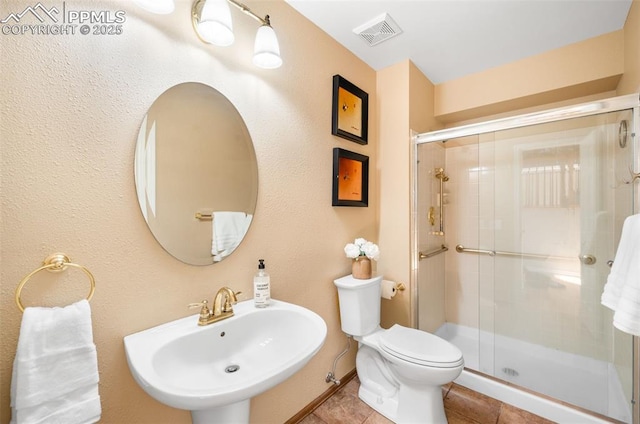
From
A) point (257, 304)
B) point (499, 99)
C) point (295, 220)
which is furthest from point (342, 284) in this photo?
point (499, 99)

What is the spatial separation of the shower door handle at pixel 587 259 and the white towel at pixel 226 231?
242cm

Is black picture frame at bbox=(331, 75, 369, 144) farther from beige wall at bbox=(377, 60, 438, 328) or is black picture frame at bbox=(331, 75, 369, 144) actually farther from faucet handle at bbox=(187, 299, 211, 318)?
faucet handle at bbox=(187, 299, 211, 318)

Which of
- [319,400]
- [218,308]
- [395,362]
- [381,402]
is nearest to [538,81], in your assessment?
[395,362]

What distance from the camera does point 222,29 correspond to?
106 cm

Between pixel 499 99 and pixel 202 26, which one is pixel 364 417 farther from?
pixel 499 99

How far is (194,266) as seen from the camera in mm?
1109

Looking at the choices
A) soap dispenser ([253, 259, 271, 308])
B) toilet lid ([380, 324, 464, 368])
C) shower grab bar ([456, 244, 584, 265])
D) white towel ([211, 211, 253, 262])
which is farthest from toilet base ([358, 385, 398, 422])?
shower grab bar ([456, 244, 584, 265])

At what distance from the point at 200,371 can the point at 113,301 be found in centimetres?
40

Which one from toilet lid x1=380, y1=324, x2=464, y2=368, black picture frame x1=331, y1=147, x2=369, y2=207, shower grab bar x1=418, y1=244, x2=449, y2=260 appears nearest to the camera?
toilet lid x1=380, y1=324, x2=464, y2=368

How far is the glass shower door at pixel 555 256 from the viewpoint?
175 cm

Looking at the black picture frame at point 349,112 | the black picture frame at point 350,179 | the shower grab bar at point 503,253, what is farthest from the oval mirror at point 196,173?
the shower grab bar at point 503,253

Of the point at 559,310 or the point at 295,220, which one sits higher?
the point at 295,220

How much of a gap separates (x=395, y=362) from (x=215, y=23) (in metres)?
1.87

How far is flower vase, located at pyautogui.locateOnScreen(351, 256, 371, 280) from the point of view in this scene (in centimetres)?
181
